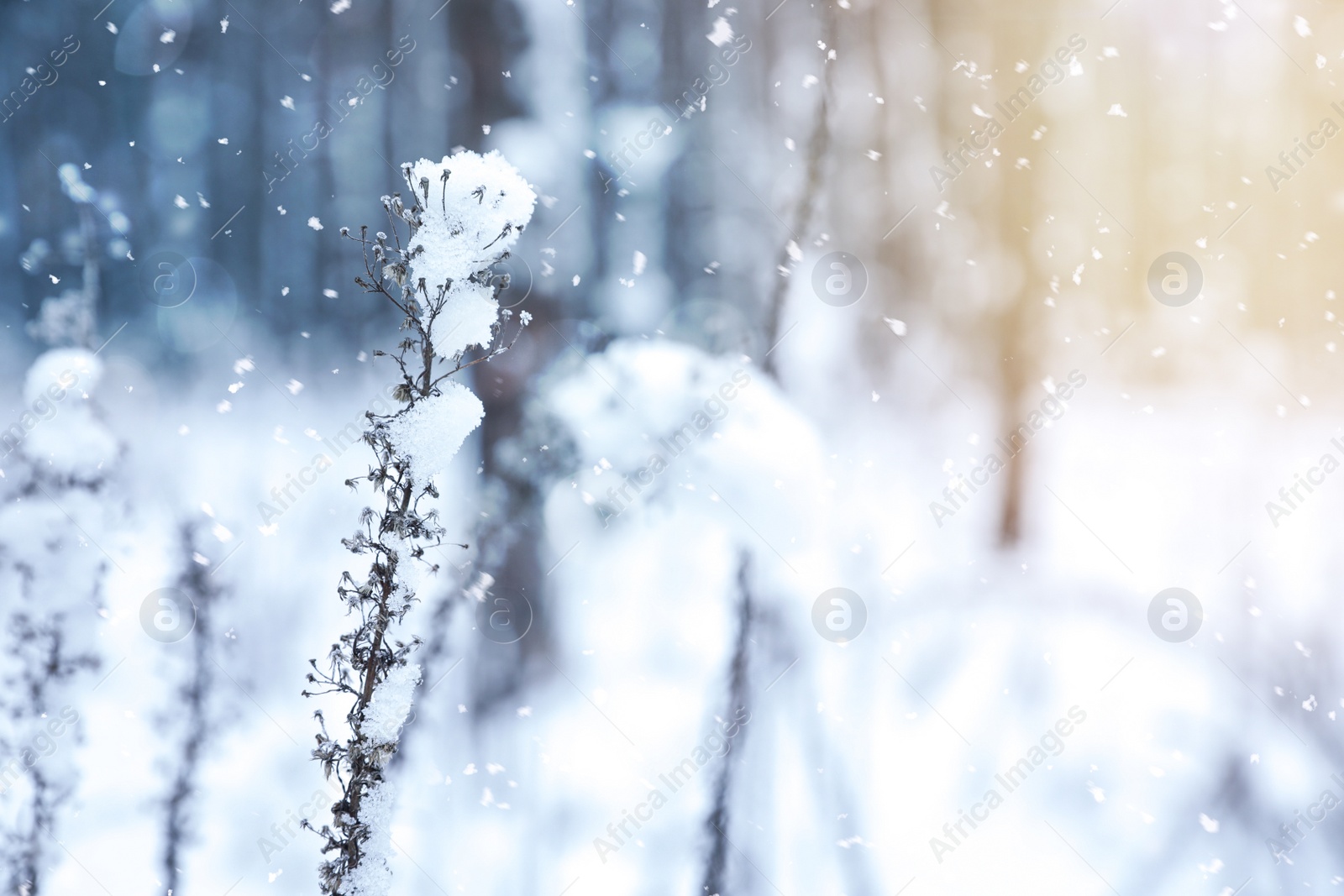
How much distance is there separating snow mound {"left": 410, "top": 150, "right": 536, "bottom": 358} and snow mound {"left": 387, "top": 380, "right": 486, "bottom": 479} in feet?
0.24

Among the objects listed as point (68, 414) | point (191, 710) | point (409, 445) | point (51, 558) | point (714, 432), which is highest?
point (68, 414)

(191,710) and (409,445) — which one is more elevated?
(191,710)

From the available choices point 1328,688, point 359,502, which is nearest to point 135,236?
point 359,502

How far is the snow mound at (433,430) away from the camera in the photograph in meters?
1.03

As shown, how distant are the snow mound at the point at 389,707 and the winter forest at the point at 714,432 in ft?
2.71

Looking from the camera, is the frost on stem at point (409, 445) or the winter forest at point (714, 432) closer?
the frost on stem at point (409, 445)

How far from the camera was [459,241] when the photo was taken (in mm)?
1075

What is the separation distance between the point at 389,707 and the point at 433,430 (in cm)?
40

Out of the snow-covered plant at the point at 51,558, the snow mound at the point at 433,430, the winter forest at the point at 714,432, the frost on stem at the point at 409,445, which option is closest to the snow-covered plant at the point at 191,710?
the winter forest at the point at 714,432

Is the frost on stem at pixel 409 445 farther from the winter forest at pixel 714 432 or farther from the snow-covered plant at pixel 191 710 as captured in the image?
the snow-covered plant at pixel 191 710

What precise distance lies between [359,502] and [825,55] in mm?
1672

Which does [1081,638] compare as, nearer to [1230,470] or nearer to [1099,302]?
[1230,470]

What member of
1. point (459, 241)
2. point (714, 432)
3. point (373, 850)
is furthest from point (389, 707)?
point (714, 432)

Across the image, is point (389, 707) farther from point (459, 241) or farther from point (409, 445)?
point (459, 241)
